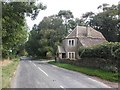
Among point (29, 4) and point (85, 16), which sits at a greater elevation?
point (85, 16)

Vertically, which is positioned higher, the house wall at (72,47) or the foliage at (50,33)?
the foliage at (50,33)

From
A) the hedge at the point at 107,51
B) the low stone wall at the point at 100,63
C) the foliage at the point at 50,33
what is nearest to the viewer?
the low stone wall at the point at 100,63

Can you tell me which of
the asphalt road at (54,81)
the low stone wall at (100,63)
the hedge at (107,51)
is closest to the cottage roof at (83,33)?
the low stone wall at (100,63)

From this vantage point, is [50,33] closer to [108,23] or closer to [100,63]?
[108,23]

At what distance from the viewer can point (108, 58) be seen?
31.2 m

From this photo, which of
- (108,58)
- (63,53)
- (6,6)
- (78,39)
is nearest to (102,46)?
(108,58)

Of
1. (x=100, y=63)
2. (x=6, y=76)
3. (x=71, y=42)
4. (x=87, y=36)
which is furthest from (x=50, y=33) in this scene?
(x=6, y=76)

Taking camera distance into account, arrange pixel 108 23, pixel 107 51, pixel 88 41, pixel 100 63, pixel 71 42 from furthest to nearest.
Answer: pixel 108 23, pixel 71 42, pixel 88 41, pixel 100 63, pixel 107 51

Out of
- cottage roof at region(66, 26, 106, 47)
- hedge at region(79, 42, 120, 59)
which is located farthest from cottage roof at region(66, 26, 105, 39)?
hedge at region(79, 42, 120, 59)

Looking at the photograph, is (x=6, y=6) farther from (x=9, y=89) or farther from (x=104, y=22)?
(x=104, y=22)

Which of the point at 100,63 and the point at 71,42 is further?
the point at 71,42

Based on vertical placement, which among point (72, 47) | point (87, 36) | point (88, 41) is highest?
point (87, 36)

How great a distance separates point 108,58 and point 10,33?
11.4 meters

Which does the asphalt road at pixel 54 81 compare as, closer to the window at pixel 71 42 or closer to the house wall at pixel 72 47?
the house wall at pixel 72 47
